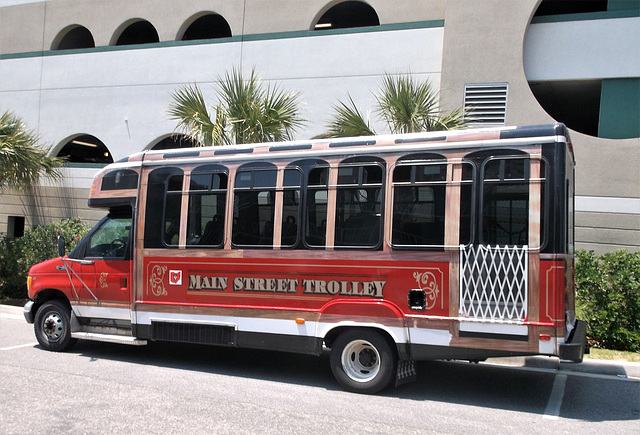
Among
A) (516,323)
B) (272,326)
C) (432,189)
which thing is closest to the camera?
(516,323)

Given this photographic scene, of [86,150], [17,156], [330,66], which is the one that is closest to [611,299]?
[330,66]

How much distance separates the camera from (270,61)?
576 inches

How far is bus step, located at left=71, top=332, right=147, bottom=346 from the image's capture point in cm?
836

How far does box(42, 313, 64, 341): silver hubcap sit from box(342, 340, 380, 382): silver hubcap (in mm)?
4710

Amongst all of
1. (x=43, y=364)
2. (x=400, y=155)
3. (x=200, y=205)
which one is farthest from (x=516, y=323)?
(x=43, y=364)

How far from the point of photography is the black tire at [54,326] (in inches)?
352

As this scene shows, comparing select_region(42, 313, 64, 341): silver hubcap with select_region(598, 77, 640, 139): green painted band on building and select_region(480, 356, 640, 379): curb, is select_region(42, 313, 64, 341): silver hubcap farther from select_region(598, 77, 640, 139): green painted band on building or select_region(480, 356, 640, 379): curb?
select_region(598, 77, 640, 139): green painted band on building

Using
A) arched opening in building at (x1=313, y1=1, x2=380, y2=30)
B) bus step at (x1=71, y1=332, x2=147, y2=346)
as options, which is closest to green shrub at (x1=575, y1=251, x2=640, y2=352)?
bus step at (x1=71, y1=332, x2=147, y2=346)

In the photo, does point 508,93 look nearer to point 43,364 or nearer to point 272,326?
point 272,326

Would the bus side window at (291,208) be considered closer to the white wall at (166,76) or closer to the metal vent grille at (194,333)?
the metal vent grille at (194,333)

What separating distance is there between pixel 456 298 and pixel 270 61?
32.3 feet

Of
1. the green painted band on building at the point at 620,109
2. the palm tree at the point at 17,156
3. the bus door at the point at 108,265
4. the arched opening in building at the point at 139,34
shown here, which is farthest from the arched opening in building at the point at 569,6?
the palm tree at the point at 17,156

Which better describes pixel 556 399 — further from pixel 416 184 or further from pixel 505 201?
pixel 416 184

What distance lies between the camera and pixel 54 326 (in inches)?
355
